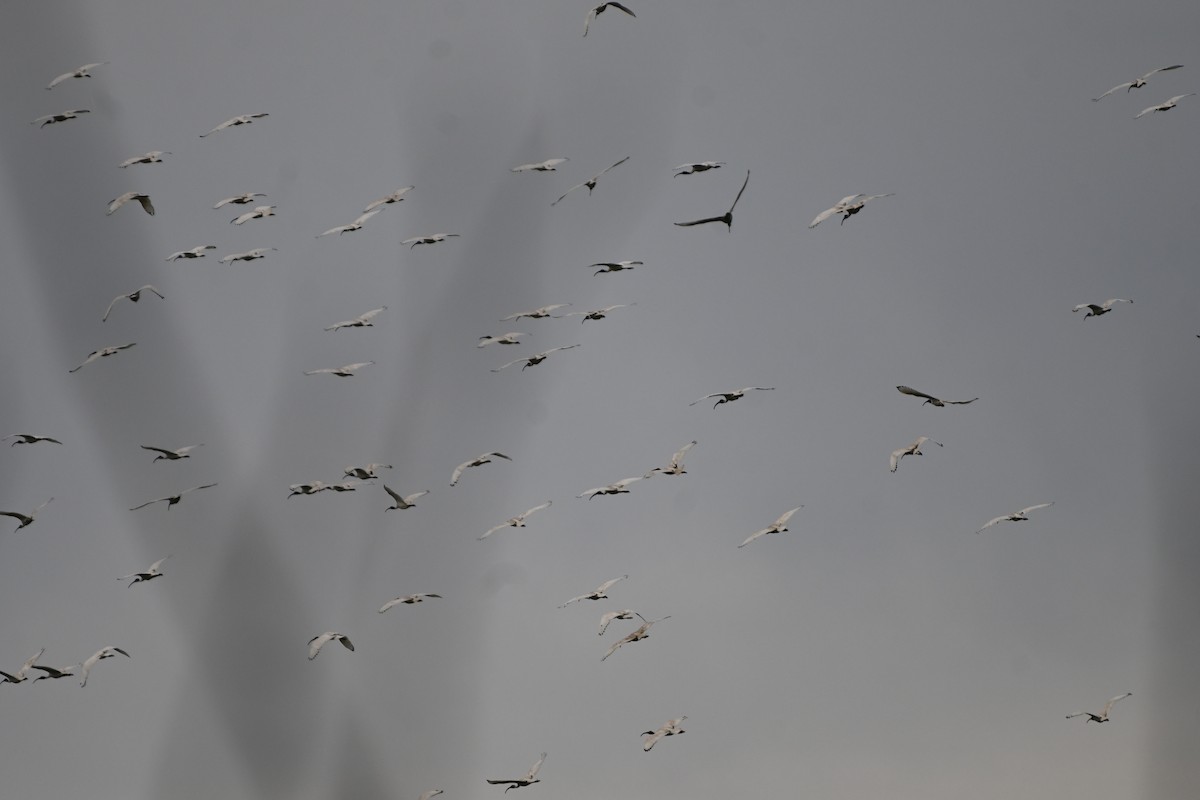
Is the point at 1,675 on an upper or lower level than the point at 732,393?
lower

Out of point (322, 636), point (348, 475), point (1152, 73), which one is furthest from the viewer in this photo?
point (1152, 73)

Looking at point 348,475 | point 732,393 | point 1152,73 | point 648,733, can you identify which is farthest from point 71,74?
point 1152,73

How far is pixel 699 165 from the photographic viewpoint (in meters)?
35.7

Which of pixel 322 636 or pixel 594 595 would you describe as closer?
pixel 322 636

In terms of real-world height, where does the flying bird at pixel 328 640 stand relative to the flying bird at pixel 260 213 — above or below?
below

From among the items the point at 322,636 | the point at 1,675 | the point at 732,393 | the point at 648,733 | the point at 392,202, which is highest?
the point at 392,202

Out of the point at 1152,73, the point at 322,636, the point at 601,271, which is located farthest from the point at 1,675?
the point at 1152,73

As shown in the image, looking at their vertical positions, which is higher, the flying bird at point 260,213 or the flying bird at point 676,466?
the flying bird at point 260,213

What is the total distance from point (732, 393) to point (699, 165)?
605 cm

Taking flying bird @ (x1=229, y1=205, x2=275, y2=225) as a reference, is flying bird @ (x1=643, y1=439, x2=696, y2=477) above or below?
below

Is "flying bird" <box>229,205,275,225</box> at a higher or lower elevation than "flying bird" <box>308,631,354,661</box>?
higher

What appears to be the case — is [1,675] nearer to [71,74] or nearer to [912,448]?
[71,74]

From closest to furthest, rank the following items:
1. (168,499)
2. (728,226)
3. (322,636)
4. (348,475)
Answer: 1. (168,499)
2. (728,226)
3. (322,636)
4. (348,475)

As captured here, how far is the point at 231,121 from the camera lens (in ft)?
123
